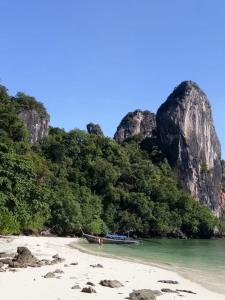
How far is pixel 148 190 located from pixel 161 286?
6886 centimetres

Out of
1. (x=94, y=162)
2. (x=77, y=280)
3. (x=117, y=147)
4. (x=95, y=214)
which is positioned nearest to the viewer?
(x=77, y=280)

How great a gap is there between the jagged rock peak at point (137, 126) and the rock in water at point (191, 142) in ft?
35.1

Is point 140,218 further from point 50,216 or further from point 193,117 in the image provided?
point 193,117

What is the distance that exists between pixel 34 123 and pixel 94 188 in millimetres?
18014

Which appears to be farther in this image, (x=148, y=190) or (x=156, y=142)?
(x=156, y=142)

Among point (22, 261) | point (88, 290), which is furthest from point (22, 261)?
point (88, 290)

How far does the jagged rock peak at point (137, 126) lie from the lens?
131m

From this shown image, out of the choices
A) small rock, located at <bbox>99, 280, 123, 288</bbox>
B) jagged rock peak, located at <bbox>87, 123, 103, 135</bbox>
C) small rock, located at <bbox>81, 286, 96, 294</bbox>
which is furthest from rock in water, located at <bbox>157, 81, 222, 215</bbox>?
small rock, located at <bbox>81, 286, 96, 294</bbox>

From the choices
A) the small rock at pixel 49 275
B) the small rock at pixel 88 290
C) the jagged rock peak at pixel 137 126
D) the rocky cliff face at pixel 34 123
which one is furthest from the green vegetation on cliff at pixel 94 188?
the small rock at pixel 88 290

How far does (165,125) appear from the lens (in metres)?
118

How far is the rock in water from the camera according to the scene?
11338 cm

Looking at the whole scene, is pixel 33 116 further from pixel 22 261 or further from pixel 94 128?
pixel 22 261

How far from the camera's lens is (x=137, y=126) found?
133500 millimetres

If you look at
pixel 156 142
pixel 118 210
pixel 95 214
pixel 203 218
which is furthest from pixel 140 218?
pixel 156 142
